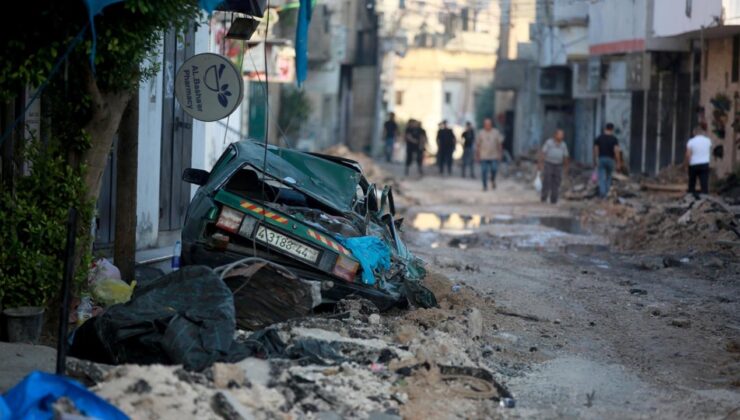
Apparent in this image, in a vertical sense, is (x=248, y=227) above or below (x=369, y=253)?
above

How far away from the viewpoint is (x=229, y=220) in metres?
9.55

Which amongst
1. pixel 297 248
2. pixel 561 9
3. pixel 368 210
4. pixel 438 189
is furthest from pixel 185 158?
pixel 561 9

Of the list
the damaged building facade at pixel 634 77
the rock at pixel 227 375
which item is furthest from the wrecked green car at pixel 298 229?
the damaged building facade at pixel 634 77

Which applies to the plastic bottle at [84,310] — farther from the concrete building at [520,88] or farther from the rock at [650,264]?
the concrete building at [520,88]

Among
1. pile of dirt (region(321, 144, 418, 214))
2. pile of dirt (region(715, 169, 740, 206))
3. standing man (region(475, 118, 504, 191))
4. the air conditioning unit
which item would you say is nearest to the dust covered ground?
pile of dirt (region(321, 144, 418, 214))

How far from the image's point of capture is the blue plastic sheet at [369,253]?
9.53 metres

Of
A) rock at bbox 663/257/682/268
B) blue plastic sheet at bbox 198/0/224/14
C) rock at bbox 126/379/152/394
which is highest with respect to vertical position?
blue plastic sheet at bbox 198/0/224/14

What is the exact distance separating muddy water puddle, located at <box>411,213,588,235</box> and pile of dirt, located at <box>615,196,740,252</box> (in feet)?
5.75

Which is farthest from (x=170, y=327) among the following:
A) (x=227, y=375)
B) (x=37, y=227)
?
(x=37, y=227)

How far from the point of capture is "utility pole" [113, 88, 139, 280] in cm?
1045

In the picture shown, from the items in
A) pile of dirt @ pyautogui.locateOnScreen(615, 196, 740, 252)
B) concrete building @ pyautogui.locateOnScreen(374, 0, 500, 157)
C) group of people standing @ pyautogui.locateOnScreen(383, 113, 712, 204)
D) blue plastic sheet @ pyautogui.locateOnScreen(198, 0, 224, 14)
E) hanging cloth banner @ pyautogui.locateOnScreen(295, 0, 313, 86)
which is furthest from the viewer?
concrete building @ pyautogui.locateOnScreen(374, 0, 500, 157)

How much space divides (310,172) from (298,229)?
4.19ft

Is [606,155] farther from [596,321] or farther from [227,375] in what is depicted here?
[227,375]

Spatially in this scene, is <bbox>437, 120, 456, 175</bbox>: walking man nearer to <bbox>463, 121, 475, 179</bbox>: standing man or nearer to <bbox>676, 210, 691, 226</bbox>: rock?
<bbox>463, 121, 475, 179</bbox>: standing man
